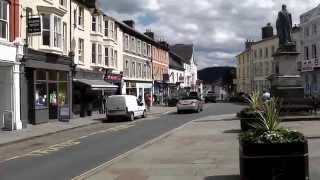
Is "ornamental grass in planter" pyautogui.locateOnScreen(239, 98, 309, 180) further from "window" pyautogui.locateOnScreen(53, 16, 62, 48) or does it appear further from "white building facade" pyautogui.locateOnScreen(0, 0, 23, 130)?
"window" pyautogui.locateOnScreen(53, 16, 62, 48)

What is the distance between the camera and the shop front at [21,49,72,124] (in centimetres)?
3484

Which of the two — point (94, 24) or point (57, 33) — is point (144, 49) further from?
point (57, 33)

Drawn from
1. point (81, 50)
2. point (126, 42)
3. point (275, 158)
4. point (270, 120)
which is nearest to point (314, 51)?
point (126, 42)

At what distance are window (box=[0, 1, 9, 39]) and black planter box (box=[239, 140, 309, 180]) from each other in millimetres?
23630

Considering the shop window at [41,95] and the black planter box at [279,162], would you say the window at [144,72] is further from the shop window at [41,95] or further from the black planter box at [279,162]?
the black planter box at [279,162]

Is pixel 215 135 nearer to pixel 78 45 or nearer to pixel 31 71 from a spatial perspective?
pixel 31 71

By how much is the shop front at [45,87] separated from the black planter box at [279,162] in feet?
82.1

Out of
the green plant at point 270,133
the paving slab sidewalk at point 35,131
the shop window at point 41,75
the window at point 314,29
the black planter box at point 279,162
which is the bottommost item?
the paving slab sidewalk at point 35,131

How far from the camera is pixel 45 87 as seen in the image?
39.0 meters

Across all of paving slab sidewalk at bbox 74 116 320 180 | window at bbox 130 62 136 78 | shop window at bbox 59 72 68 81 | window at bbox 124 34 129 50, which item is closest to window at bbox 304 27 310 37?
window at bbox 130 62 136 78

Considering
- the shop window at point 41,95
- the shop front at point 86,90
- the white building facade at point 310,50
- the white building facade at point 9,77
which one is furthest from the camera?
the white building facade at point 310,50

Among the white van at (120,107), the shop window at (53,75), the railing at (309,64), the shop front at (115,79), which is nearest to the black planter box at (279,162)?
the shop window at (53,75)

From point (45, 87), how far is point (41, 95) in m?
1.09

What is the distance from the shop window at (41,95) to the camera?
37000mm
